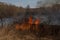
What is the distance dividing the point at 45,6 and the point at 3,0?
74 centimetres

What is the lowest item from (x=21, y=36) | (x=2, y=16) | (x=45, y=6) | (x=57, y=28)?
(x=21, y=36)

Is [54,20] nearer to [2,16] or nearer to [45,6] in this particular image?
[45,6]

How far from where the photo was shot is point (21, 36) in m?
2.38

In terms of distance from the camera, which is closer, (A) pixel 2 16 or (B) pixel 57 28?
(B) pixel 57 28

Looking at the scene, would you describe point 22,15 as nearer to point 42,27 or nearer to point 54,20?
point 42,27

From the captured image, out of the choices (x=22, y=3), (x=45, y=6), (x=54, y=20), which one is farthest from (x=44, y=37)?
(x=22, y=3)

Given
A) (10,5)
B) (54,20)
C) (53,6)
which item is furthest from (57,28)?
(10,5)

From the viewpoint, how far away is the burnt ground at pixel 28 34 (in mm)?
2288

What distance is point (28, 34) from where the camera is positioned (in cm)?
236

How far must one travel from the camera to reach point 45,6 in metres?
2.34

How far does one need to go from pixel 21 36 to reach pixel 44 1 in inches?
27.8

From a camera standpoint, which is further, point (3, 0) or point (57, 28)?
point (3, 0)

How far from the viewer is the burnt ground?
7.51 ft

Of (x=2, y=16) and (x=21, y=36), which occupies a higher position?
(x=2, y=16)
